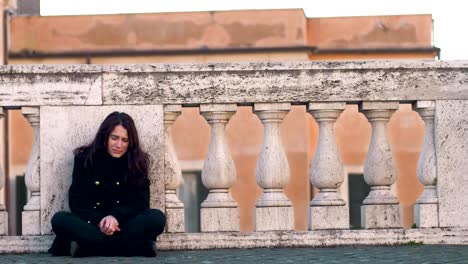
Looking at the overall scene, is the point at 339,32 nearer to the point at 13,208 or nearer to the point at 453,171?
the point at 13,208

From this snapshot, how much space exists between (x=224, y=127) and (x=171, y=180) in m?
0.52

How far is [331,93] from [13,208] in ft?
67.0

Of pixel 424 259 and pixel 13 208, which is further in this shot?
pixel 13 208

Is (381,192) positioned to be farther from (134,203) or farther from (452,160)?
(134,203)

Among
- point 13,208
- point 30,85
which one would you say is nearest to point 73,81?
point 30,85

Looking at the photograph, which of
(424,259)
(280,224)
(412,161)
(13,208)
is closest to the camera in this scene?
(424,259)

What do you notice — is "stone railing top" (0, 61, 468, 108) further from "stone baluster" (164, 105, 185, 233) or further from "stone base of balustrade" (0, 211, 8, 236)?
"stone base of balustrade" (0, 211, 8, 236)

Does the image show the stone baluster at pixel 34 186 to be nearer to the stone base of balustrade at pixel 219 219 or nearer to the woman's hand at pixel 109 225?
the woman's hand at pixel 109 225

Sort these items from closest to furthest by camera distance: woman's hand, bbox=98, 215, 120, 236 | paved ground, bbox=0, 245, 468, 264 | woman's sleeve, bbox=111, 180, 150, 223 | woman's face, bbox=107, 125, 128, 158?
paved ground, bbox=0, 245, 468, 264 → woman's hand, bbox=98, 215, 120, 236 → woman's sleeve, bbox=111, 180, 150, 223 → woman's face, bbox=107, 125, 128, 158

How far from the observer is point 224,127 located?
9.09m

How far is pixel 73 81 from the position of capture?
904 centimetres

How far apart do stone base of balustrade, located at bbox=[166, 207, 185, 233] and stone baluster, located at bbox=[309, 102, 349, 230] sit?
0.89 m

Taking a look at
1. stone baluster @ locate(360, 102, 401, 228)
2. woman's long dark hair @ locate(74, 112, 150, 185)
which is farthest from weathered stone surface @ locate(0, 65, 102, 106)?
stone baluster @ locate(360, 102, 401, 228)

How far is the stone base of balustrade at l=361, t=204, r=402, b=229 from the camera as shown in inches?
357
